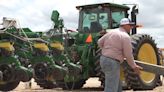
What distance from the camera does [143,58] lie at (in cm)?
1322

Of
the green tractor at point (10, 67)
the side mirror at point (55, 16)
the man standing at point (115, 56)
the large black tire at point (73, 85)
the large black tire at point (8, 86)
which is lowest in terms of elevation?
the large black tire at point (73, 85)

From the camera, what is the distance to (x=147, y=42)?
Result: 44.3ft

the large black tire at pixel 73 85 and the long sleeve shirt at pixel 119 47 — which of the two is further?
the large black tire at pixel 73 85

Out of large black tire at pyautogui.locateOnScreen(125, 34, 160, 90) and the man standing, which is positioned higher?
the man standing

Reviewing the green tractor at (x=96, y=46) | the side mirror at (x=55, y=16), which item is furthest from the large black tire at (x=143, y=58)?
the side mirror at (x=55, y=16)

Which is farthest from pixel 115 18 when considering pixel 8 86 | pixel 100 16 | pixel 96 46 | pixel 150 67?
pixel 150 67

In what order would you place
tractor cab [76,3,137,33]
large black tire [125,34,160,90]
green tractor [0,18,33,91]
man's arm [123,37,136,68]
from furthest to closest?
tractor cab [76,3,137,33], large black tire [125,34,160,90], green tractor [0,18,33,91], man's arm [123,37,136,68]

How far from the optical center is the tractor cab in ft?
44.6

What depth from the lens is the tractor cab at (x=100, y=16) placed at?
44.6 ft

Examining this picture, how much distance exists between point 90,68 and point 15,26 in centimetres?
278

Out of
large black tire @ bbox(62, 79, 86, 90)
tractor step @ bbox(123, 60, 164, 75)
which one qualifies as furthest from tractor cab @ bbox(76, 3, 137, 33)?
tractor step @ bbox(123, 60, 164, 75)

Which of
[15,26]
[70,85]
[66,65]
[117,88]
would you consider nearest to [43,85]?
[70,85]

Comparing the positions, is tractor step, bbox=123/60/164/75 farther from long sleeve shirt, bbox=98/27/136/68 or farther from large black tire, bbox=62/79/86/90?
large black tire, bbox=62/79/86/90

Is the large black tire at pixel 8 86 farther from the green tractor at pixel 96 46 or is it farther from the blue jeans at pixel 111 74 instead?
the blue jeans at pixel 111 74
